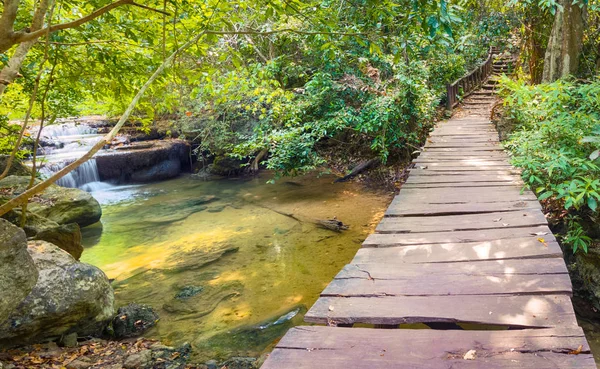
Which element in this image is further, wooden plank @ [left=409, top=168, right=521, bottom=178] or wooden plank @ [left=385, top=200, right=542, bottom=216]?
wooden plank @ [left=409, top=168, right=521, bottom=178]

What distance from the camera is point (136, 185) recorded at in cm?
1312

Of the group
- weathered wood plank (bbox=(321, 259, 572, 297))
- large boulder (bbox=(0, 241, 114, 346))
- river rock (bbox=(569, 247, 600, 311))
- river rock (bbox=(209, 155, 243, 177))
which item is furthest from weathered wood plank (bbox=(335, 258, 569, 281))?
river rock (bbox=(209, 155, 243, 177))

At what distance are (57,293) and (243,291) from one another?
222cm

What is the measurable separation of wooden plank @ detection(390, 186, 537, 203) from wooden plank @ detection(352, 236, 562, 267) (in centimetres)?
114

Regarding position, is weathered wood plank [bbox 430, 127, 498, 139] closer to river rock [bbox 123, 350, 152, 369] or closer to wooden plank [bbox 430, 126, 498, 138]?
wooden plank [bbox 430, 126, 498, 138]

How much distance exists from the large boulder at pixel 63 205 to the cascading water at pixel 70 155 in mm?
2717

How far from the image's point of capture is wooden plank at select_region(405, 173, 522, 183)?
185 inches

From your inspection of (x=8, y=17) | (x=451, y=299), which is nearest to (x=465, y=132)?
(x=451, y=299)

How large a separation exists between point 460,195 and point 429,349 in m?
2.86

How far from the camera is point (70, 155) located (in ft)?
42.2

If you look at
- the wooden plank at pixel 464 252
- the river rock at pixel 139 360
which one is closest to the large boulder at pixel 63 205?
the river rock at pixel 139 360

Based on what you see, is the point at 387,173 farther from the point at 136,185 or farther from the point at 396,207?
the point at 136,185

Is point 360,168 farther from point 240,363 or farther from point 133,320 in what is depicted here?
point 240,363

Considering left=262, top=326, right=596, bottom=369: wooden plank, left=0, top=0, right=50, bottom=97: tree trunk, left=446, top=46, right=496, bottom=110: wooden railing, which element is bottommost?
left=262, top=326, right=596, bottom=369: wooden plank
